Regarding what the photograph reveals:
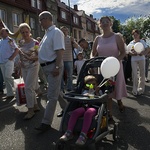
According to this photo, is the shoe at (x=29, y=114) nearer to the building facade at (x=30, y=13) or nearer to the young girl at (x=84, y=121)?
the young girl at (x=84, y=121)

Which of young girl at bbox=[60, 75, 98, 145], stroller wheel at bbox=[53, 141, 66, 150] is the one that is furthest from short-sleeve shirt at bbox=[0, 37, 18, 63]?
stroller wheel at bbox=[53, 141, 66, 150]

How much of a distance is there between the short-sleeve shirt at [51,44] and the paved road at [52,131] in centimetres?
134

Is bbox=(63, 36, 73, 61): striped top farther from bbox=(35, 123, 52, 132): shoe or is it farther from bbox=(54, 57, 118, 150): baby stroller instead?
→ bbox=(54, 57, 118, 150): baby stroller

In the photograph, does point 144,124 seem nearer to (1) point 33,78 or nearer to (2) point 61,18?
(1) point 33,78

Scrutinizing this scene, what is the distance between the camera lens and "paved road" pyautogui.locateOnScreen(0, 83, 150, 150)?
3.32 meters

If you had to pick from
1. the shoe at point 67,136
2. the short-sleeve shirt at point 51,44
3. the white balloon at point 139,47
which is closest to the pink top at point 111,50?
the short-sleeve shirt at point 51,44

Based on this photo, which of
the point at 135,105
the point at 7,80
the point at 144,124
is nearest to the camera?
the point at 144,124

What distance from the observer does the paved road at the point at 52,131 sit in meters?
3.32

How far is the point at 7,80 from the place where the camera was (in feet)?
20.9

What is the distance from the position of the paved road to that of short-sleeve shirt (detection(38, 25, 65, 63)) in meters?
1.34

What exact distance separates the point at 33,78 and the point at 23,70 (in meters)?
0.31

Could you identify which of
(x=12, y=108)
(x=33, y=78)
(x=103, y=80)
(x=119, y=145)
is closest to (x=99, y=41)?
(x=103, y=80)

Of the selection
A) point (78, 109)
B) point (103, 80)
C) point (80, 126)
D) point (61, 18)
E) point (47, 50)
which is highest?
point (61, 18)

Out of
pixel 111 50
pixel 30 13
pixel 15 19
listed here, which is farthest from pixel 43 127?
pixel 30 13
